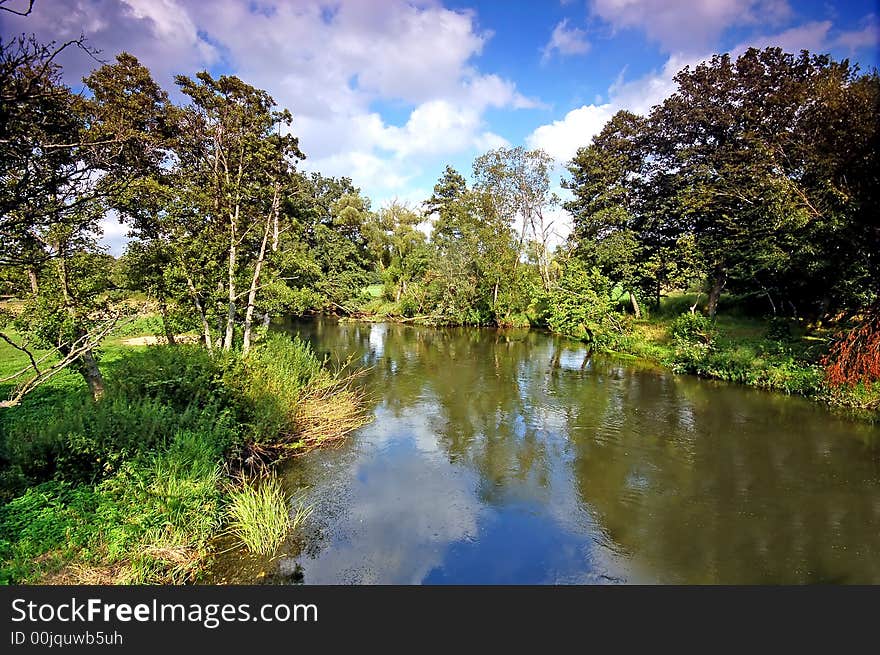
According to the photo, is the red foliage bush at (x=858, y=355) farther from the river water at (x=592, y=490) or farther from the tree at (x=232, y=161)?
the tree at (x=232, y=161)

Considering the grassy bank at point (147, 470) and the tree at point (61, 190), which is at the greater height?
the tree at point (61, 190)

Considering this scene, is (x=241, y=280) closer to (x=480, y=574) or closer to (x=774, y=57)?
(x=480, y=574)

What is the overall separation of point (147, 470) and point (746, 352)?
2024 cm

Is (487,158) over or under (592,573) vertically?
over

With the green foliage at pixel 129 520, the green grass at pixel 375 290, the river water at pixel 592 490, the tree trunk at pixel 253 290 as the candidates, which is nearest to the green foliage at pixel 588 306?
the river water at pixel 592 490

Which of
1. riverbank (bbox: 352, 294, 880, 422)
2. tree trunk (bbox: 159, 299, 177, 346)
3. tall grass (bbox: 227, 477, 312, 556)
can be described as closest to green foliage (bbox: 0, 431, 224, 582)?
tall grass (bbox: 227, 477, 312, 556)

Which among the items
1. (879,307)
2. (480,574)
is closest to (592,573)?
(480,574)

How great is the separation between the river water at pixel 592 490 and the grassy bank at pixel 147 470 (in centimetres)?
112

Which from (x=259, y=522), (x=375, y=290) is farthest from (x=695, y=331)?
(x=375, y=290)

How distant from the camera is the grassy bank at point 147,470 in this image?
5.59 metres

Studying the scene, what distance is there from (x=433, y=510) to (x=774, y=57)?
2539 centimetres

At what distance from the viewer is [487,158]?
36.4 meters

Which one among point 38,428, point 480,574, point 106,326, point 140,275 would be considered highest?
point 140,275

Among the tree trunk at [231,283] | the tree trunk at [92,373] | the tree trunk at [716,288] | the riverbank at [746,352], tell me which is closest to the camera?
the tree trunk at [92,373]
